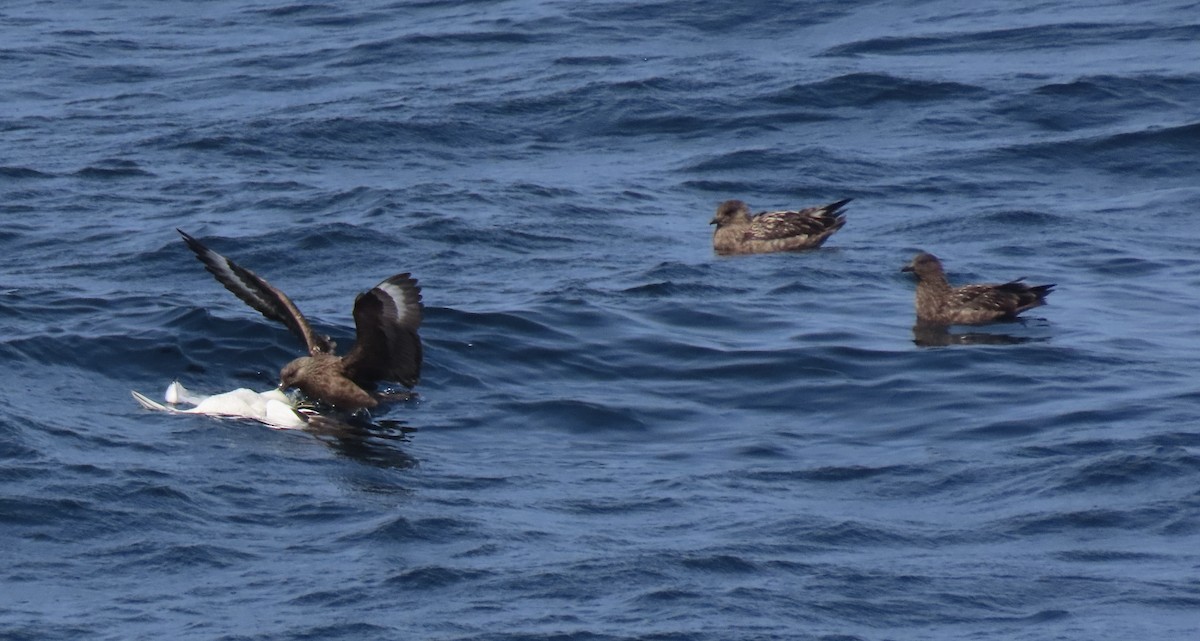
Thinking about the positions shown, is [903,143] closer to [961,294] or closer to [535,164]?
[535,164]

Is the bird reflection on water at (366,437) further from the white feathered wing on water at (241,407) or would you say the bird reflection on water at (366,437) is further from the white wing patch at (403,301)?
the white wing patch at (403,301)

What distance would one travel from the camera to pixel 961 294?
12039 mm

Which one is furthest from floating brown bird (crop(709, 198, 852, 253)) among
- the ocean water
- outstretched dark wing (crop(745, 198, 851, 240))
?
the ocean water

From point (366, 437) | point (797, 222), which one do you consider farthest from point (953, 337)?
point (366, 437)

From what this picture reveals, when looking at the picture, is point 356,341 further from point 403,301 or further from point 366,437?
point 366,437

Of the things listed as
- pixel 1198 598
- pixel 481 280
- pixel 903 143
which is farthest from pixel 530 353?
pixel 903 143

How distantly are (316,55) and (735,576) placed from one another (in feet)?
46.8

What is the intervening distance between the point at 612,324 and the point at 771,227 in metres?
3.17

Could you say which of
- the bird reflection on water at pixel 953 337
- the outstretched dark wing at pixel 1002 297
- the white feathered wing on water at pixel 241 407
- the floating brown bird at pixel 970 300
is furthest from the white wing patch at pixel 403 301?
the outstretched dark wing at pixel 1002 297

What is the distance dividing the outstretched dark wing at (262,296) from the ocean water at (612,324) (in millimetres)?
482

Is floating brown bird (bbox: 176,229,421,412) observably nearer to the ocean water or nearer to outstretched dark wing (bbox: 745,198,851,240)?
the ocean water

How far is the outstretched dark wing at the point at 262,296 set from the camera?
1015 centimetres

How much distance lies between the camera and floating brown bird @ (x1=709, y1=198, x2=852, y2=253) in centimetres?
1406

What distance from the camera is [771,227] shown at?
564 inches
